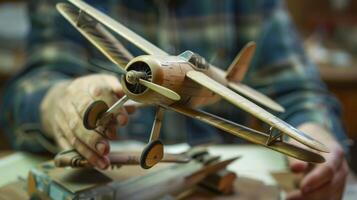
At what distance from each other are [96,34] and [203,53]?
790 mm

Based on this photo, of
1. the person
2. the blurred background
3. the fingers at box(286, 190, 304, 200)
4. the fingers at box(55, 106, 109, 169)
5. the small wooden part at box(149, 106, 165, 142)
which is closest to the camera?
the small wooden part at box(149, 106, 165, 142)

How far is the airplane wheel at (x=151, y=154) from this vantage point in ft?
2.32

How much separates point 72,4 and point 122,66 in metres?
0.17

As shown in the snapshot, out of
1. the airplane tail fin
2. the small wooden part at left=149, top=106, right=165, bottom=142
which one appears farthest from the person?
the small wooden part at left=149, top=106, right=165, bottom=142

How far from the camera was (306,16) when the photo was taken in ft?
9.61

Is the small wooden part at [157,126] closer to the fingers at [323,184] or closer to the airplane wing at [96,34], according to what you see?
the airplane wing at [96,34]

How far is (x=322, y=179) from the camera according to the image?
1084 mm

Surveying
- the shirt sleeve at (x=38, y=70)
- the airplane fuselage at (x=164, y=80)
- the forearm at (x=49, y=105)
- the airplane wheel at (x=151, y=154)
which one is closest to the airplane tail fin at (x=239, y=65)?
the airplane fuselage at (x=164, y=80)

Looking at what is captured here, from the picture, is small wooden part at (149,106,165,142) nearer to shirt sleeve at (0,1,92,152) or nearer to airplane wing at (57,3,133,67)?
airplane wing at (57,3,133,67)

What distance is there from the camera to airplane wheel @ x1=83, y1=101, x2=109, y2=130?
79cm

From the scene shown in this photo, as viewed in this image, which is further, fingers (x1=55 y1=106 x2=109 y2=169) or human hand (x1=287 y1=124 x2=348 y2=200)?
human hand (x1=287 y1=124 x2=348 y2=200)

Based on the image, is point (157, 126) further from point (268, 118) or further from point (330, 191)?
point (330, 191)

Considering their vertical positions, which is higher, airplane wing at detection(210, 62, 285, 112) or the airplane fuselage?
the airplane fuselage

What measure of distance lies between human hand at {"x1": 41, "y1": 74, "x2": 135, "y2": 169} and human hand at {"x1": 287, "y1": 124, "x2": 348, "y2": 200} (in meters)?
0.44
